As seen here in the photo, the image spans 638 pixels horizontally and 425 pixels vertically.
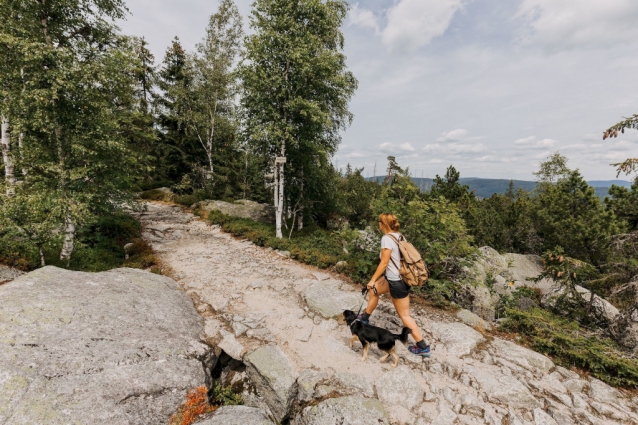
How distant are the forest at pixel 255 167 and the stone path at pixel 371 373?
122 cm

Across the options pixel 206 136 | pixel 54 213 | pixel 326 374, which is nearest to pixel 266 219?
pixel 206 136

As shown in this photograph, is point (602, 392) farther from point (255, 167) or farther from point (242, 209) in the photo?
point (242, 209)

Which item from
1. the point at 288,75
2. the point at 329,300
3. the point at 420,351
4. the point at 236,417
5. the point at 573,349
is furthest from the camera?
the point at 288,75

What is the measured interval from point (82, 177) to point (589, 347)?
44.9 ft

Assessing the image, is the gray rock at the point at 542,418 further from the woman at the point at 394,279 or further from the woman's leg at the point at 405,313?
the woman's leg at the point at 405,313

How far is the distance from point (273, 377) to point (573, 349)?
6037 millimetres

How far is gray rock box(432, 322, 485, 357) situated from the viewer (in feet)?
17.9

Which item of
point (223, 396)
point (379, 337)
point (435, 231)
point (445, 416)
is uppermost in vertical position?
point (435, 231)

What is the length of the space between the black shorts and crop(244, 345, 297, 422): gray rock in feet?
7.82

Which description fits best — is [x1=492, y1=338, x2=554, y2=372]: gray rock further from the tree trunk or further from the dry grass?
the tree trunk

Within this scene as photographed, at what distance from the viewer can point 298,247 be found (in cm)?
1155

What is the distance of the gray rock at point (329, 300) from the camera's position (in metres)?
6.89

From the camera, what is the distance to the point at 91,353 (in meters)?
4.11

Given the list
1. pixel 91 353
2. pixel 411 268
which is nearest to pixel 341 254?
pixel 411 268
